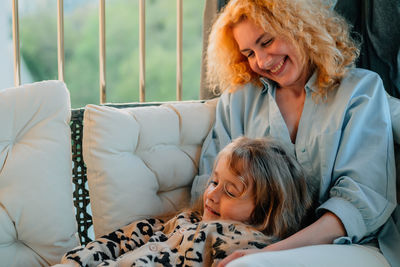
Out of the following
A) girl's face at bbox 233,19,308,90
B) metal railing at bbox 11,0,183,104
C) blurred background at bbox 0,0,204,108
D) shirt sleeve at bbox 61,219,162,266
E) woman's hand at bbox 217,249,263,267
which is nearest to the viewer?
woman's hand at bbox 217,249,263,267

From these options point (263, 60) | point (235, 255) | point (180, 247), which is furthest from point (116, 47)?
point (235, 255)

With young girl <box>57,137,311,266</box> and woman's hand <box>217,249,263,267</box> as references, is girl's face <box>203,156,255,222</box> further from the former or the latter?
woman's hand <box>217,249,263,267</box>

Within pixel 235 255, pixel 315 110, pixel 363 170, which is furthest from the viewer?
pixel 315 110

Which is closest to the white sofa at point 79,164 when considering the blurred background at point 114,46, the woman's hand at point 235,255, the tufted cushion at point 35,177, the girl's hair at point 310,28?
the tufted cushion at point 35,177

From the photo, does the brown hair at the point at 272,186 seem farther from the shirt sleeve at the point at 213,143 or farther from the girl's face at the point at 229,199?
the shirt sleeve at the point at 213,143

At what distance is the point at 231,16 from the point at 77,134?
674mm

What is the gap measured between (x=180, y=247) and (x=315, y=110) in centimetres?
63

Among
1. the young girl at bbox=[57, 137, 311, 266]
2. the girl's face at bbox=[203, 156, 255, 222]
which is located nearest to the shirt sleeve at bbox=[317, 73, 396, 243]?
the young girl at bbox=[57, 137, 311, 266]

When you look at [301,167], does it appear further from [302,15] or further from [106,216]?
[106,216]

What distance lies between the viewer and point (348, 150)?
1.36 metres

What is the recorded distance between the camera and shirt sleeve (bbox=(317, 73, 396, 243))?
1279 mm

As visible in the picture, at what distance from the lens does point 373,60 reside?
1714 millimetres

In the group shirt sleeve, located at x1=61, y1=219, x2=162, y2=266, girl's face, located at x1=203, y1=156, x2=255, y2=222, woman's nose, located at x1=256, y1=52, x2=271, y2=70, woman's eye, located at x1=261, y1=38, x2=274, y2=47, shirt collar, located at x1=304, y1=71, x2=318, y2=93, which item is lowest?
shirt sleeve, located at x1=61, y1=219, x2=162, y2=266

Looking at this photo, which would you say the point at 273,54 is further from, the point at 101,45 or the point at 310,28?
the point at 101,45
